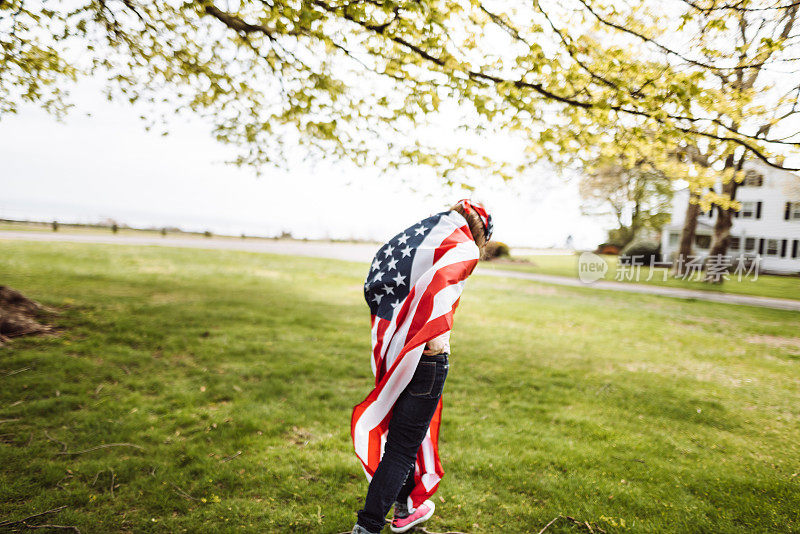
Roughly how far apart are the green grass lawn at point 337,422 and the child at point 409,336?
94cm

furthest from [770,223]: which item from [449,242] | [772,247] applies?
[449,242]

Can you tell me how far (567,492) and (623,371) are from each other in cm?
462

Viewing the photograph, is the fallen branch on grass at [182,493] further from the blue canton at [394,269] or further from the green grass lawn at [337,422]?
the blue canton at [394,269]

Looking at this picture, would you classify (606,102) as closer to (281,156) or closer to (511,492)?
(511,492)

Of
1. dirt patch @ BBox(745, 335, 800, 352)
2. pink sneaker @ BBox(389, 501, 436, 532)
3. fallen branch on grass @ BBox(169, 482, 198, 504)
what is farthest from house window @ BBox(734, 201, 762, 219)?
fallen branch on grass @ BBox(169, 482, 198, 504)

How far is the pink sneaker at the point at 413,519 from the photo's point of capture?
3.09 meters

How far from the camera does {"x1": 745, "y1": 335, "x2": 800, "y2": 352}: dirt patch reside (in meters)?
9.98

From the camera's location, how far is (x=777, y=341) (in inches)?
414

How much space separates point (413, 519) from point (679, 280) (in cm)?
2190

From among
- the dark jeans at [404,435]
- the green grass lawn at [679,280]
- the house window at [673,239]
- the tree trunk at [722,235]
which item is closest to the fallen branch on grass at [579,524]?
the dark jeans at [404,435]

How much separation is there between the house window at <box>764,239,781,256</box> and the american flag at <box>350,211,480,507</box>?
22161mm

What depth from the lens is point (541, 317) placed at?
39.5 feet

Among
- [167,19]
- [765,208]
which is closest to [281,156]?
[167,19]

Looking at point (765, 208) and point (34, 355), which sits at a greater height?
point (765, 208)
